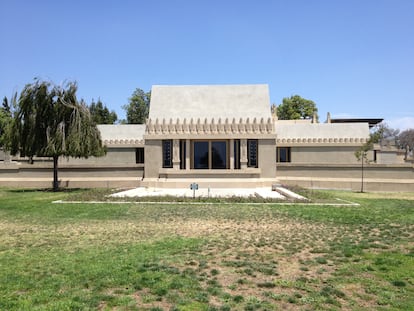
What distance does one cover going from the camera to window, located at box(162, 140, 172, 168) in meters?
29.4

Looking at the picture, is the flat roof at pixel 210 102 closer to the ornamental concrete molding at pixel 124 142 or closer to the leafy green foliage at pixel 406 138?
the ornamental concrete molding at pixel 124 142

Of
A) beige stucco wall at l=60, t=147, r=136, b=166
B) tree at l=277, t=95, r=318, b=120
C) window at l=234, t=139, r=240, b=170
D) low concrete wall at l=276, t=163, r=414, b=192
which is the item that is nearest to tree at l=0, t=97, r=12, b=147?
beige stucco wall at l=60, t=147, r=136, b=166

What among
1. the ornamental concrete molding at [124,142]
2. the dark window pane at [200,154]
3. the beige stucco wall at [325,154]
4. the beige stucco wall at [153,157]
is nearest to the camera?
the beige stucco wall at [153,157]

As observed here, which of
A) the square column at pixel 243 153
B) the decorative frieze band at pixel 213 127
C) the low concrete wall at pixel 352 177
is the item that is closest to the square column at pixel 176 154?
the decorative frieze band at pixel 213 127

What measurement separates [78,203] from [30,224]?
5548 mm

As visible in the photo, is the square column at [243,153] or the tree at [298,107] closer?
the square column at [243,153]

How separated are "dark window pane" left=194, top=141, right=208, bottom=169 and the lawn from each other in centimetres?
1517

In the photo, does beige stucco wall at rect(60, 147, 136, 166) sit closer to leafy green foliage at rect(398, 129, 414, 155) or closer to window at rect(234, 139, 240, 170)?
window at rect(234, 139, 240, 170)

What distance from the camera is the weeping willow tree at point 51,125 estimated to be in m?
24.5

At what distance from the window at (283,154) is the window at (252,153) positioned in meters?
5.46

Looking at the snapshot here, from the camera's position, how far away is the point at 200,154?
29.6 m

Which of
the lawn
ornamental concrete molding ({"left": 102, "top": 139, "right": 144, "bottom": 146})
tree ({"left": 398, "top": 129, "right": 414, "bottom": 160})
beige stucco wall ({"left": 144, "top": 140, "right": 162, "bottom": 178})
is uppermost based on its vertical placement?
tree ({"left": 398, "top": 129, "right": 414, "bottom": 160})

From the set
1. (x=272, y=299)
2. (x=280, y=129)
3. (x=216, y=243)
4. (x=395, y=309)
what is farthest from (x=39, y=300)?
(x=280, y=129)

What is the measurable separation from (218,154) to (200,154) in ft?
4.91
